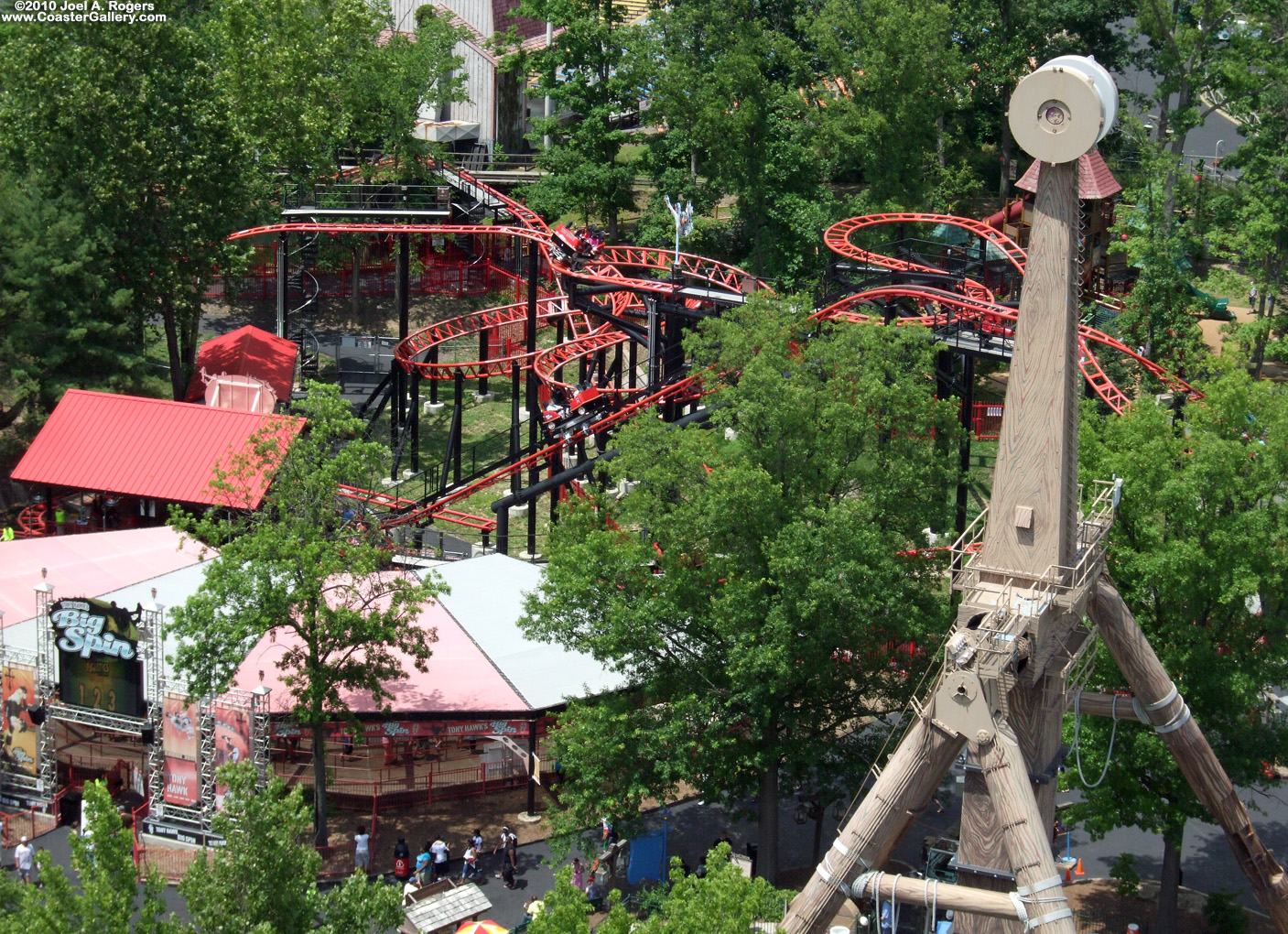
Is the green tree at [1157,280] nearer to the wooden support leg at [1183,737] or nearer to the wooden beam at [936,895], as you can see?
the wooden support leg at [1183,737]

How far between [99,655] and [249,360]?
65.3ft

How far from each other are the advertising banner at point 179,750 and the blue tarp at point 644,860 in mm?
7986

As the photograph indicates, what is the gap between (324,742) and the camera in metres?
32.3

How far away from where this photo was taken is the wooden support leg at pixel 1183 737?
22016 mm

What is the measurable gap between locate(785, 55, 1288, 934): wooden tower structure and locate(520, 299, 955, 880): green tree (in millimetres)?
5444

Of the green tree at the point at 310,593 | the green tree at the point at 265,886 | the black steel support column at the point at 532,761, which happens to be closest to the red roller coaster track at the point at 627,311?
the green tree at the point at 310,593

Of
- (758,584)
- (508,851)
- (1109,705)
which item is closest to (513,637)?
(508,851)

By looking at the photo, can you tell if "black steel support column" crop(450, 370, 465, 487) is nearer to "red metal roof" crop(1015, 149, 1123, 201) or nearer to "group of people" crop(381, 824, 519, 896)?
"group of people" crop(381, 824, 519, 896)

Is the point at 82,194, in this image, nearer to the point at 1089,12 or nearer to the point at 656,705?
the point at 656,705

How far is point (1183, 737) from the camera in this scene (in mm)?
22906

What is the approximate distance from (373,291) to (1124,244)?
28.0 m

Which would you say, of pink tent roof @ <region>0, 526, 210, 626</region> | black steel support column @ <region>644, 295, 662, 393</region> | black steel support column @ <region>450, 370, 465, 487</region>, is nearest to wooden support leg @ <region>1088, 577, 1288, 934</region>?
pink tent roof @ <region>0, 526, 210, 626</region>

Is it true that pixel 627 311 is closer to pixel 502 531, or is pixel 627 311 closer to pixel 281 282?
pixel 502 531

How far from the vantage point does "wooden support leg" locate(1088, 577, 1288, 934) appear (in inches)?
867
